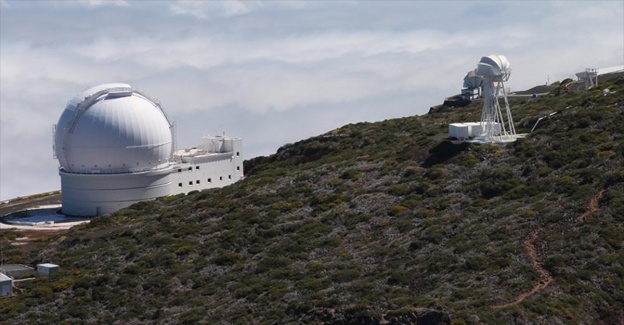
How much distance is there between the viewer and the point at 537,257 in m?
48.6

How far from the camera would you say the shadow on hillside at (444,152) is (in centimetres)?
6706

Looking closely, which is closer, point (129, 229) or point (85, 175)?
point (129, 229)

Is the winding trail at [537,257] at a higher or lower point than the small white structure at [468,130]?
lower

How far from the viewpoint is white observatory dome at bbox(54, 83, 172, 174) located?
8012cm

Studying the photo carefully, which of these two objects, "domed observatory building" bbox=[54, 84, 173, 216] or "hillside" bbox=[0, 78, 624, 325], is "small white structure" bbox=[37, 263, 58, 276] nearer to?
"hillside" bbox=[0, 78, 624, 325]

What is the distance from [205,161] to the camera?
284 ft

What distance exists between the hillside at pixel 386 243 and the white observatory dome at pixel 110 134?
4.38m

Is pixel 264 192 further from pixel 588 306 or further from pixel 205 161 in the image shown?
pixel 588 306

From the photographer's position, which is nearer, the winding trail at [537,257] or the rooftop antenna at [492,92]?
the winding trail at [537,257]

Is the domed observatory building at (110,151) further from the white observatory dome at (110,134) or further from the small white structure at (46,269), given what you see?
the small white structure at (46,269)

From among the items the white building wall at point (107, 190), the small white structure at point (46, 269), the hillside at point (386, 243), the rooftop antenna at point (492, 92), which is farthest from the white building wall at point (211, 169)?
the rooftop antenna at point (492, 92)

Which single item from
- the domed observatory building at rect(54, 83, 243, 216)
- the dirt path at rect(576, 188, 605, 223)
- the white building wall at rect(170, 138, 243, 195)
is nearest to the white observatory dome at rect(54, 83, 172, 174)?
the domed observatory building at rect(54, 83, 243, 216)

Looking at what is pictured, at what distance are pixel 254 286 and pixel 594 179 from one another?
645 inches

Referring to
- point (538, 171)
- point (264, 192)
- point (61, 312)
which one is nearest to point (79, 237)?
point (264, 192)
